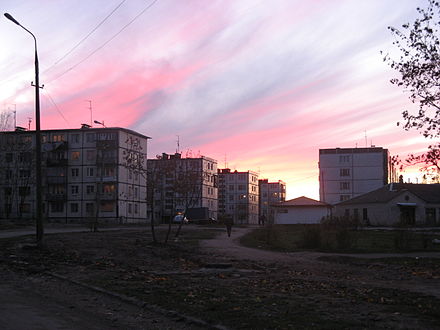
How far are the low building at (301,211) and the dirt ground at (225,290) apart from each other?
51.6 meters

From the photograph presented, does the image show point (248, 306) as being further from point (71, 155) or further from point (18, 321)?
point (71, 155)

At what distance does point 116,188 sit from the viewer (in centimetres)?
8688

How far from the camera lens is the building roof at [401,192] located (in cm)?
6569

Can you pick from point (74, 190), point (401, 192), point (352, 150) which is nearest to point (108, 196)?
point (74, 190)

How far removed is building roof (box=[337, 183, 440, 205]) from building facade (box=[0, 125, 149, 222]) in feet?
126

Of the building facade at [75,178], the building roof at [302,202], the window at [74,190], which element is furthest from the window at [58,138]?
the building roof at [302,202]

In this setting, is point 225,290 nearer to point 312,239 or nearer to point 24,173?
point 312,239

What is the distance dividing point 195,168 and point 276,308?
69.4ft

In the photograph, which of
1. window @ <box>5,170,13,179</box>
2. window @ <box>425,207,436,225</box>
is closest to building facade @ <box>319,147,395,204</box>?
window @ <box>425,207,436,225</box>

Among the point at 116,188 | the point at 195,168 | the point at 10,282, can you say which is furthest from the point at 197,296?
the point at 116,188

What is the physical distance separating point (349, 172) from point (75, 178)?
173 feet

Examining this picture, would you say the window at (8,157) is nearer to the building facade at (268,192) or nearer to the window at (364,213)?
the window at (364,213)

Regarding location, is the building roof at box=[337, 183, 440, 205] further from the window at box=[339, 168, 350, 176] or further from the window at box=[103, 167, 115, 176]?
the window at box=[103, 167, 115, 176]

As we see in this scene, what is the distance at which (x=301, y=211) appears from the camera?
2894 inches
